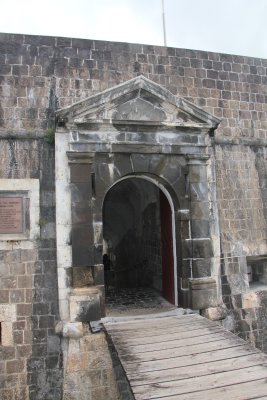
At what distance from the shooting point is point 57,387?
5797 mm

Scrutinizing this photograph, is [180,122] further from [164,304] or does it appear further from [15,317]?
[15,317]

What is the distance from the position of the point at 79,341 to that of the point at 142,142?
3.24 meters

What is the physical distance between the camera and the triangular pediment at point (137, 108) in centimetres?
592

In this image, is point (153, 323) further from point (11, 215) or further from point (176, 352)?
point (11, 215)

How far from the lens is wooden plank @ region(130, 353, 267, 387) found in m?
3.90

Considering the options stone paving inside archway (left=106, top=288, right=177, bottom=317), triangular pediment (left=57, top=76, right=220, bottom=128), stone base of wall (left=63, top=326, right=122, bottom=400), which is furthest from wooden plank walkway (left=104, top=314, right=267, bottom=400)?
triangular pediment (left=57, top=76, right=220, bottom=128)

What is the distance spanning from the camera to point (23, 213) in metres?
5.94

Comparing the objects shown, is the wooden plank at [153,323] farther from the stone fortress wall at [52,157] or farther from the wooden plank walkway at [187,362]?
the stone fortress wall at [52,157]

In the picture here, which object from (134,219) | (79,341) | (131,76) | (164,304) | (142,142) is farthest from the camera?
(134,219)

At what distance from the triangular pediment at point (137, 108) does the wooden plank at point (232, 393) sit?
13.3ft

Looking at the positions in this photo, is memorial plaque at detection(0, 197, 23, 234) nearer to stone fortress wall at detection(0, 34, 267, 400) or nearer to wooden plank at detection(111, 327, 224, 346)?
stone fortress wall at detection(0, 34, 267, 400)

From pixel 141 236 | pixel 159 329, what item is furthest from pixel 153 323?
pixel 141 236

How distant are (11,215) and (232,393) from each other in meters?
3.97

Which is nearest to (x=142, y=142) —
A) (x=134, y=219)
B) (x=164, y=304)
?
(x=164, y=304)
